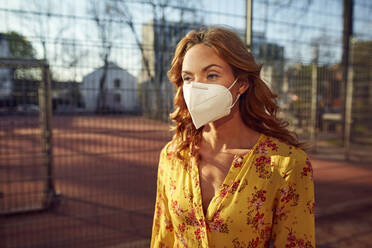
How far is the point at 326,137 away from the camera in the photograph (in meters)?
5.82

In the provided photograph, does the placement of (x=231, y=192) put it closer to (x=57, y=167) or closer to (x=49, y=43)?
(x=49, y=43)

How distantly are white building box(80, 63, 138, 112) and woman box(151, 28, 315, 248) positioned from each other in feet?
5.52

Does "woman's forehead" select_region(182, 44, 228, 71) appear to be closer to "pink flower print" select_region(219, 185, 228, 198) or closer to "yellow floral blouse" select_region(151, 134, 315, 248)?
"yellow floral blouse" select_region(151, 134, 315, 248)

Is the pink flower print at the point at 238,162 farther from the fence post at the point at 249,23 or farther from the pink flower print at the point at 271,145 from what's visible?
the fence post at the point at 249,23

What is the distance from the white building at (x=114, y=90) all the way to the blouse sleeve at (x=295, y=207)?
7.35 feet

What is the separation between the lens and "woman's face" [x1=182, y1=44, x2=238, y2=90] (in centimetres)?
135

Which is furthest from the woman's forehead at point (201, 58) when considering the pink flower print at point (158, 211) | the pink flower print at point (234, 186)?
the pink flower print at point (158, 211)

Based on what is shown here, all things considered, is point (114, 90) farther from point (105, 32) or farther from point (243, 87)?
point (243, 87)

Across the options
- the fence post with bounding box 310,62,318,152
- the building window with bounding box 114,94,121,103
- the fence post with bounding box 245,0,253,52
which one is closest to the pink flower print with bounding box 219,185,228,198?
the fence post with bounding box 245,0,253,52

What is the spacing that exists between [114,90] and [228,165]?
208 cm

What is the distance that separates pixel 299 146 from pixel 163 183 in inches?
26.8

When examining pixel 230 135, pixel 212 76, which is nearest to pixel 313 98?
pixel 230 135

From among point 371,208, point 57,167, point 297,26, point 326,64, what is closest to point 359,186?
→ point 371,208

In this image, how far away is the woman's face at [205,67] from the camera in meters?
1.35
